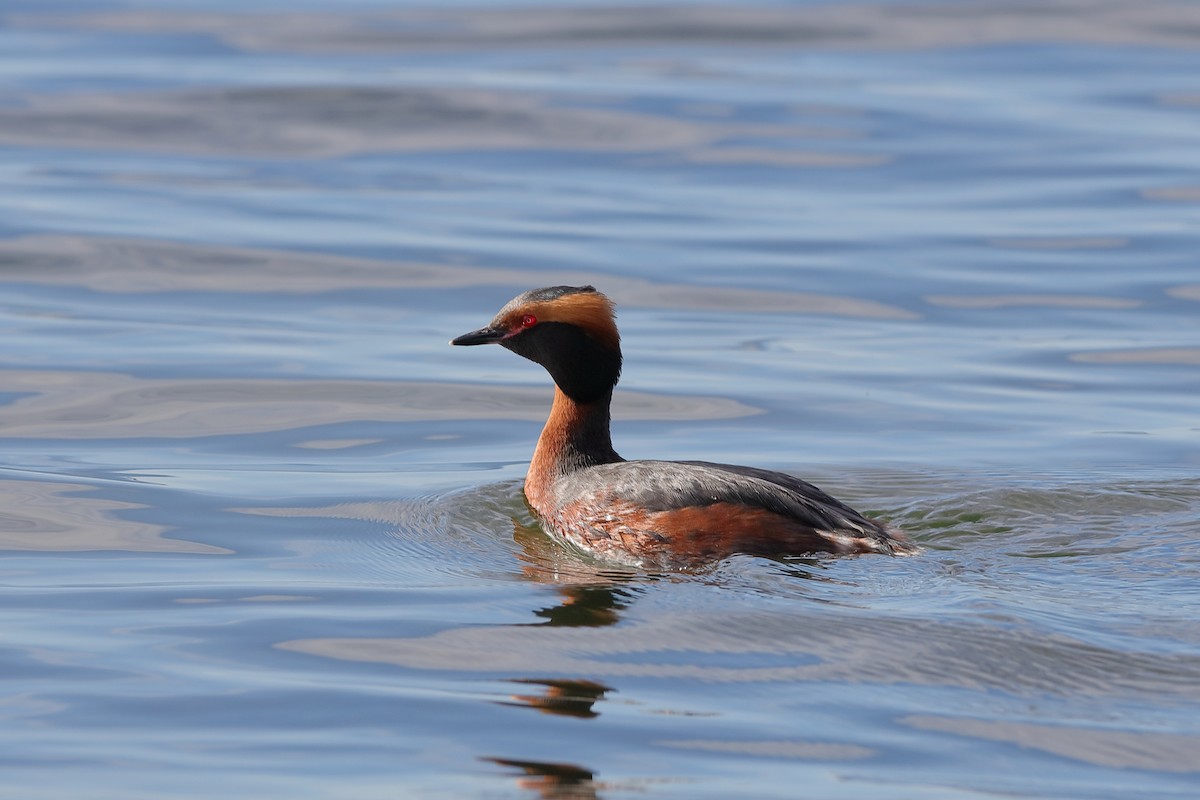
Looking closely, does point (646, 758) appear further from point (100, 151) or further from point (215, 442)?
point (100, 151)

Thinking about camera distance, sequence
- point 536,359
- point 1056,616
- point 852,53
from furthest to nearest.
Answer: point 852,53
point 536,359
point 1056,616

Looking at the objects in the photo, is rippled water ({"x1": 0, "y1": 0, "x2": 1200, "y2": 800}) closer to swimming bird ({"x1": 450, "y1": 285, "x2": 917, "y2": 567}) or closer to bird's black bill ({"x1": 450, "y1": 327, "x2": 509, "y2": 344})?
swimming bird ({"x1": 450, "y1": 285, "x2": 917, "y2": 567})

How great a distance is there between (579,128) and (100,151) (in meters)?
5.58

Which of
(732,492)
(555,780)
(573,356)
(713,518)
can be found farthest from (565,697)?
(573,356)

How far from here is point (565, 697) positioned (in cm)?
697

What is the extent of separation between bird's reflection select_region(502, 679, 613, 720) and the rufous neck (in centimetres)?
308

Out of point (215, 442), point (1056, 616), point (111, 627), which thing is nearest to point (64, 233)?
point (215, 442)

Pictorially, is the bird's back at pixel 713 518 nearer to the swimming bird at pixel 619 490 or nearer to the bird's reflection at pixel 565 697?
the swimming bird at pixel 619 490

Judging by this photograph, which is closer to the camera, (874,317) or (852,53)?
(874,317)

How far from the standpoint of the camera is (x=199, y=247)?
55.7 feet

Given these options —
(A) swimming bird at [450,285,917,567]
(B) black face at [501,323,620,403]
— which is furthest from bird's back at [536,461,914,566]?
(B) black face at [501,323,620,403]

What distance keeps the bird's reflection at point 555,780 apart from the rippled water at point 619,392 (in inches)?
0.9

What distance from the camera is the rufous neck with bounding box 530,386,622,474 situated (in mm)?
10180

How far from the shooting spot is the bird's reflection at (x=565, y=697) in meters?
6.80
